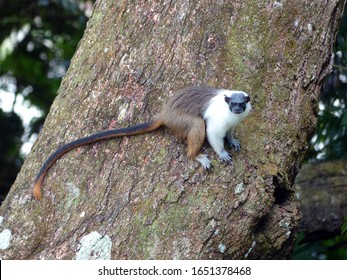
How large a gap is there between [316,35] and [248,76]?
1.94 ft

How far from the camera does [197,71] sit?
15.5 feet

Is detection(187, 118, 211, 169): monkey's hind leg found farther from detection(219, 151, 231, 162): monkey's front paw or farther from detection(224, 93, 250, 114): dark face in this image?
detection(224, 93, 250, 114): dark face

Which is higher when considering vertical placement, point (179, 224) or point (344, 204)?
point (179, 224)

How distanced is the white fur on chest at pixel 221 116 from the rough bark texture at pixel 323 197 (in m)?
1.95

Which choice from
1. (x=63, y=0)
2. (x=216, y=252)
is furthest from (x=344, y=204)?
(x=63, y=0)

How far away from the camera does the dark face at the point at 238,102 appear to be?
449 centimetres

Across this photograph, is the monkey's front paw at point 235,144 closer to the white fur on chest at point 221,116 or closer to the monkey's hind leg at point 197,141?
the white fur on chest at point 221,116

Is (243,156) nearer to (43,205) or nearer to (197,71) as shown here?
(197,71)

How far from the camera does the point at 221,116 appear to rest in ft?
15.4

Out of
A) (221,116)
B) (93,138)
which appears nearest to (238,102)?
(221,116)

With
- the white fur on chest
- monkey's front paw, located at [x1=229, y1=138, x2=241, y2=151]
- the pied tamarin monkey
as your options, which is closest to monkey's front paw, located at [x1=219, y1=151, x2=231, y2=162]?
the pied tamarin monkey

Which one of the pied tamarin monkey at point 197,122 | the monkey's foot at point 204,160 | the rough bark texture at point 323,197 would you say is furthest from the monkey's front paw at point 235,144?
the rough bark texture at point 323,197

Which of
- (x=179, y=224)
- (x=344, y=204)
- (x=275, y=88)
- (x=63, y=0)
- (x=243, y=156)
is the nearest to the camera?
(x=179, y=224)

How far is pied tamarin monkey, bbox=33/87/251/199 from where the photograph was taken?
446cm
